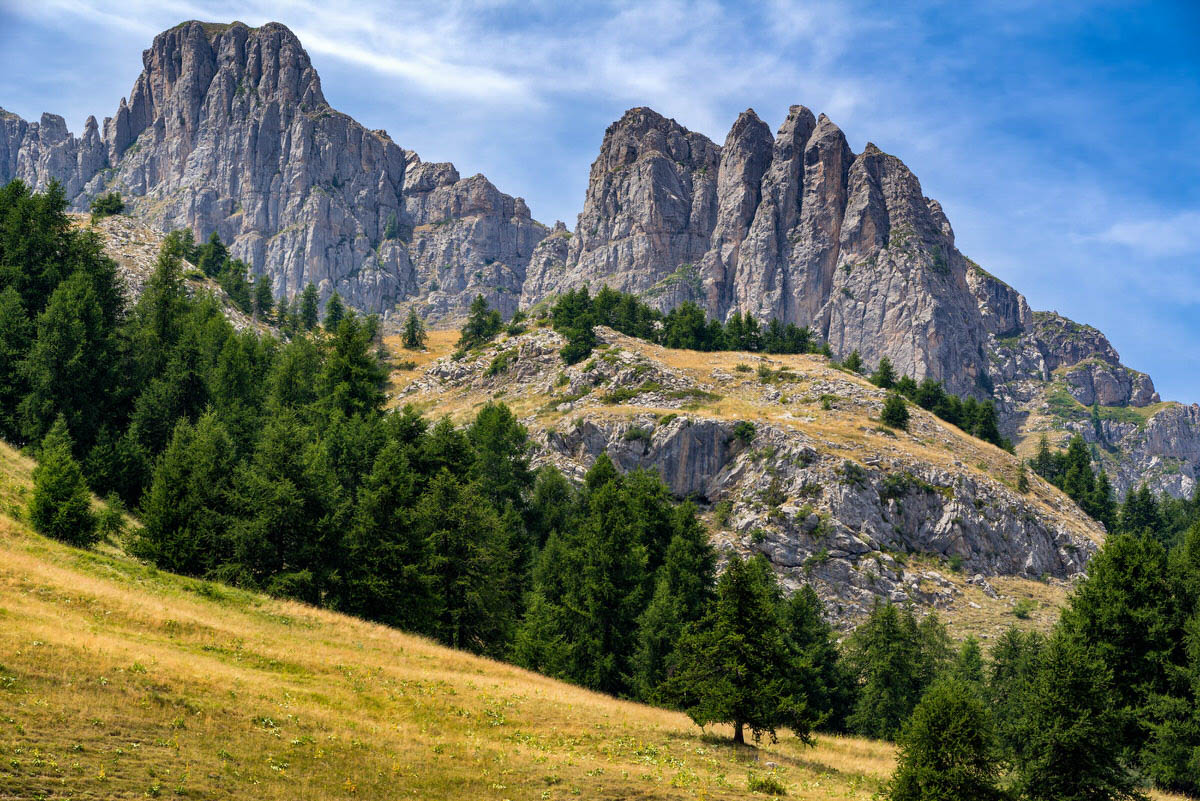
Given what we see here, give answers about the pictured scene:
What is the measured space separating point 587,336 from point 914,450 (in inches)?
1953

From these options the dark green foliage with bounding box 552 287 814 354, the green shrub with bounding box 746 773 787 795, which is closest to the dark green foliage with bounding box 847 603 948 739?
the green shrub with bounding box 746 773 787 795

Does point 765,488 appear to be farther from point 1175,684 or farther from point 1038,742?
point 1038,742

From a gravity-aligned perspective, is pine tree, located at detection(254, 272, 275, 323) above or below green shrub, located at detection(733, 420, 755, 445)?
above

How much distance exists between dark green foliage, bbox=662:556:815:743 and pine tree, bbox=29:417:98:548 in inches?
1170

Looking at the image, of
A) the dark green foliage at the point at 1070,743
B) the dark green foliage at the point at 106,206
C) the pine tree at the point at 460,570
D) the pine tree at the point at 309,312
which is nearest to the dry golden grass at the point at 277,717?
the dark green foliage at the point at 1070,743

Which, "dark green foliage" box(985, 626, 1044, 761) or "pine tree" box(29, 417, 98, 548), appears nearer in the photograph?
"pine tree" box(29, 417, 98, 548)

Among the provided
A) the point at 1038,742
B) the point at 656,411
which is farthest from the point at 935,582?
the point at 1038,742

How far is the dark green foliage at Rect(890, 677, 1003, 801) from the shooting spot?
25719 millimetres

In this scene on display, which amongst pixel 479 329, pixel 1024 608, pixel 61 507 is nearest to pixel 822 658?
pixel 1024 608

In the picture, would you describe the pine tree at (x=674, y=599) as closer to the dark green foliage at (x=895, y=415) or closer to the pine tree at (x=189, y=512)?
the pine tree at (x=189, y=512)

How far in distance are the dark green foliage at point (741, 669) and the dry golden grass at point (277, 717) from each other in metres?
1.45

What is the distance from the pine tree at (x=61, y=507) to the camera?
1527 inches

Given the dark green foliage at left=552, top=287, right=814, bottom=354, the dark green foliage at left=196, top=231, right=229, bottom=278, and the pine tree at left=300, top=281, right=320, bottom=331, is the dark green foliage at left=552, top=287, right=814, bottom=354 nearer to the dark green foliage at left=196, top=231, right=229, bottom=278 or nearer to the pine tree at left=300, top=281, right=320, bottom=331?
the pine tree at left=300, top=281, right=320, bottom=331

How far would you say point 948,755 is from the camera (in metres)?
26.2
